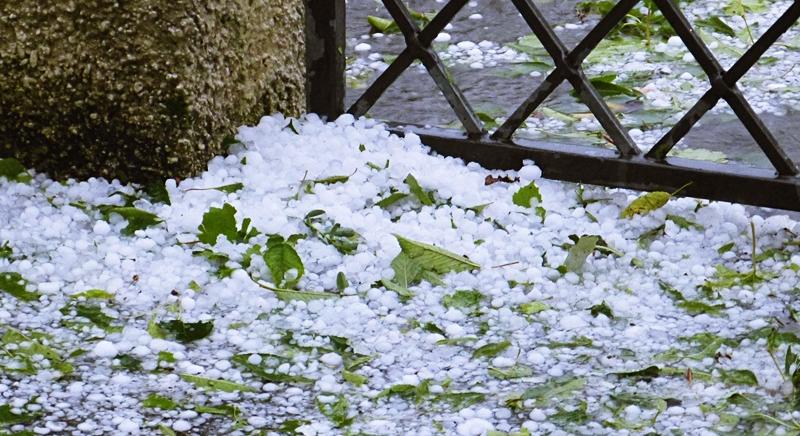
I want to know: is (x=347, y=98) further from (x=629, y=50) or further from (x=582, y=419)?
(x=582, y=419)

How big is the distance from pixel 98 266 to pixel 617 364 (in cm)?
88

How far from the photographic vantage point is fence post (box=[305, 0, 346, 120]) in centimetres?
243

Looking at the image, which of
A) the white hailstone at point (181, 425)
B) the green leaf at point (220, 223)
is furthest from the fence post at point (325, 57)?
the white hailstone at point (181, 425)

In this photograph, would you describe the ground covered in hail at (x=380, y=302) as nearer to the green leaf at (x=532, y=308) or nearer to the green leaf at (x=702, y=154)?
the green leaf at (x=532, y=308)

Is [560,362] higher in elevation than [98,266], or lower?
lower

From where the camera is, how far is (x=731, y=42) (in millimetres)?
3152

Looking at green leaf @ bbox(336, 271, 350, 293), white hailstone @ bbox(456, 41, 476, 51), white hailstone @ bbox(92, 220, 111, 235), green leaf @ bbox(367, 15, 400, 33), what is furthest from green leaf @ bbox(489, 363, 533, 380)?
green leaf @ bbox(367, 15, 400, 33)

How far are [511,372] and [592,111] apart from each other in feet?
2.27

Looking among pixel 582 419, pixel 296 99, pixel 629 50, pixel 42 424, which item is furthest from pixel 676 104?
pixel 42 424

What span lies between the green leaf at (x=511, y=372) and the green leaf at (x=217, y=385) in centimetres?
34

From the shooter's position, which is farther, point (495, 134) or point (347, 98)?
point (347, 98)

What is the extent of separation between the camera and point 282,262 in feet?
6.43

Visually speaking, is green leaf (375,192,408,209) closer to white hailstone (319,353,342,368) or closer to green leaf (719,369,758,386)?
white hailstone (319,353,342,368)

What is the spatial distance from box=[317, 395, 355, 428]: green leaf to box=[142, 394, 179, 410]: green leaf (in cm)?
20
